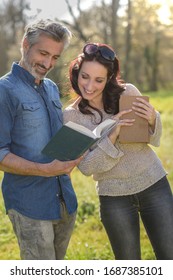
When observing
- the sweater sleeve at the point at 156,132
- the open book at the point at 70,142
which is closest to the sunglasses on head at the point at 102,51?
the sweater sleeve at the point at 156,132

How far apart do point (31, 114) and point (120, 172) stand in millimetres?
610

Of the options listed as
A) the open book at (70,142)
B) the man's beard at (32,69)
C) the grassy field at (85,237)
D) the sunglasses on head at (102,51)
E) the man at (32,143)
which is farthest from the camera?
the grassy field at (85,237)

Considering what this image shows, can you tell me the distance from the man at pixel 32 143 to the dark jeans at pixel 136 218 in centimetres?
30

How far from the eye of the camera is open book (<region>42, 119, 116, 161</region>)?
255 cm

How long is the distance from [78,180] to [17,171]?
16.3ft

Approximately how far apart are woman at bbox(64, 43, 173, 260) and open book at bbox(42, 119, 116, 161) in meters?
0.32

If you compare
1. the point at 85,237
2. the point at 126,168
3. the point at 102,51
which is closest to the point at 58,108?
the point at 102,51

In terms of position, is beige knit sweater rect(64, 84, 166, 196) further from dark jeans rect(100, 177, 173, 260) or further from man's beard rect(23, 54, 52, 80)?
man's beard rect(23, 54, 52, 80)

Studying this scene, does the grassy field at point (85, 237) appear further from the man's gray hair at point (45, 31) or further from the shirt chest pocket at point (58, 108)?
the man's gray hair at point (45, 31)

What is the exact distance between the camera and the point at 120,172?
9.78ft

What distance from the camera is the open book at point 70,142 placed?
8.36 feet

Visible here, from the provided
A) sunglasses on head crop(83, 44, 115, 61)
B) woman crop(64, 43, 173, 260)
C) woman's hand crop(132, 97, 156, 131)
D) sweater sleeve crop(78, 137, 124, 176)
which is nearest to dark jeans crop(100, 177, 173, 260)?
woman crop(64, 43, 173, 260)

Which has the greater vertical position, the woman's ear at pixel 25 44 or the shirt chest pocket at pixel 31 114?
the woman's ear at pixel 25 44
